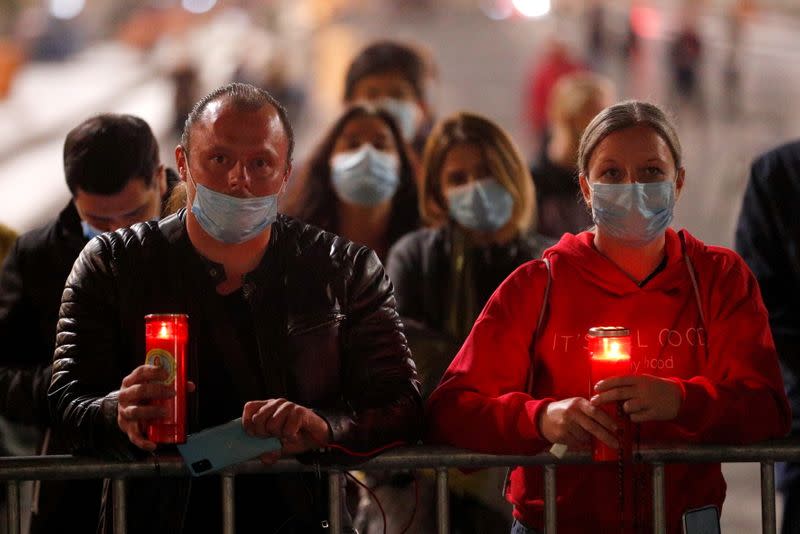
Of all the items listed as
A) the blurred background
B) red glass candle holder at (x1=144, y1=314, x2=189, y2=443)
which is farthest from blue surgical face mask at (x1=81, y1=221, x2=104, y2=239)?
the blurred background

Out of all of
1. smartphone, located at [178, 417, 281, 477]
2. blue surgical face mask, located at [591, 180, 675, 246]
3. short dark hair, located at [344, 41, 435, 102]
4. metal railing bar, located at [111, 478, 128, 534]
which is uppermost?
short dark hair, located at [344, 41, 435, 102]

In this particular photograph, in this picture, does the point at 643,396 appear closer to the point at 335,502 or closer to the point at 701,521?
the point at 701,521

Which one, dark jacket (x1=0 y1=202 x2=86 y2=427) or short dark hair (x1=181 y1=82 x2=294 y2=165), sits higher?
short dark hair (x1=181 y1=82 x2=294 y2=165)

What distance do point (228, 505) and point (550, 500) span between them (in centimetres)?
76

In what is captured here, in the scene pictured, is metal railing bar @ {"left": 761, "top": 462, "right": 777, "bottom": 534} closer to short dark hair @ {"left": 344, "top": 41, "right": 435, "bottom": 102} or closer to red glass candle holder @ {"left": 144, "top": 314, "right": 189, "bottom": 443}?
red glass candle holder @ {"left": 144, "top": 314, "right": 189, "bottom": 443}

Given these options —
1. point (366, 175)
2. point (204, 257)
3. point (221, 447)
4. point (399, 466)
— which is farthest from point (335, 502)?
point (366, 175)

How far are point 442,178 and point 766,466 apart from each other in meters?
2.43

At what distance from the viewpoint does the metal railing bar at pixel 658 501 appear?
11.1 ft

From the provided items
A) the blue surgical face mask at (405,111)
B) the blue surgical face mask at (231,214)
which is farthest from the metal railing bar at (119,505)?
the blue surgical face mask at (405,111)

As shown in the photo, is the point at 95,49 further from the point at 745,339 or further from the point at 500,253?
the point at 745,339

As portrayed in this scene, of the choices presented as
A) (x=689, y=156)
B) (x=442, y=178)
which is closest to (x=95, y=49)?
(x=689, y=156)

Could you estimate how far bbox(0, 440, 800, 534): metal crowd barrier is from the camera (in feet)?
10.8

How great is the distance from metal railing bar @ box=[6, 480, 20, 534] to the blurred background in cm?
830

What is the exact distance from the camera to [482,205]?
5.54 meters
